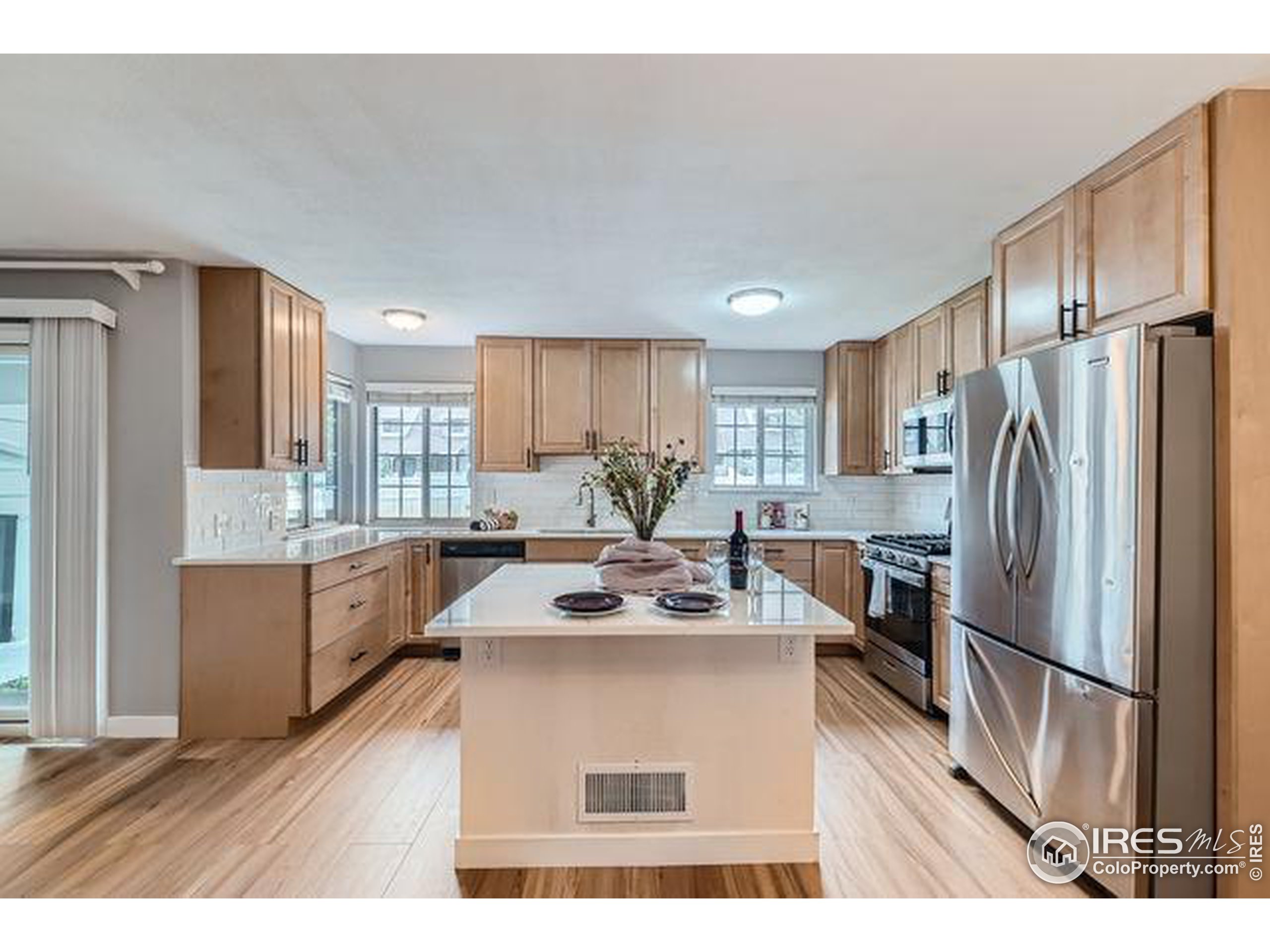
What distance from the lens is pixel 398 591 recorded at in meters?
4.61

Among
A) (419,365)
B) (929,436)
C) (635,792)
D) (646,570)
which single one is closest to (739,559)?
(646,570)

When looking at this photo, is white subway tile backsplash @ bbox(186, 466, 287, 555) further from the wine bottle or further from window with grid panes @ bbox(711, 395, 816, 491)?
window with grid panes @ bbox(711, 395, 816, 491)

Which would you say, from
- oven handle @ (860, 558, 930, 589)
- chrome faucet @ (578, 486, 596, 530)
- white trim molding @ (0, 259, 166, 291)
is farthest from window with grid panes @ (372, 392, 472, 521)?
oven handle @ (860, 558, 930, 589)

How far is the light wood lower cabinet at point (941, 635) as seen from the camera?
3385 millimetres

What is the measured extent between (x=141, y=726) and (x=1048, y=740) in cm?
394

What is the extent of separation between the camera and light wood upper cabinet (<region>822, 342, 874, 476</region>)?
16.8ft

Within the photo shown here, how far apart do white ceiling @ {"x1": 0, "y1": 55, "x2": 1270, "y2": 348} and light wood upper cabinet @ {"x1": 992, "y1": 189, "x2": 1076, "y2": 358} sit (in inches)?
3.9

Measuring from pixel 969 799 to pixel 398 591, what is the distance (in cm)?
357

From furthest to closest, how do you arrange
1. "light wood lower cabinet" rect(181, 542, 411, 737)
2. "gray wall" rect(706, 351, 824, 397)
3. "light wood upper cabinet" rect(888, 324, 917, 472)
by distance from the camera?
"gray wall" rect(706, 351, 824, 397), "light wood upper cabinet" rect(888, 324, 917, 472), "light wood lower cabinet" rect(181, 542, 411, 737)

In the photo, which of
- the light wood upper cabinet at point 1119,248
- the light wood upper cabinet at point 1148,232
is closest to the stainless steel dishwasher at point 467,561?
the light wood upper cabinet at point 1119,248

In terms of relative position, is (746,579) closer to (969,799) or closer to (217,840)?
(969,799)

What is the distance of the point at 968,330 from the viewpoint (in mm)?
3662

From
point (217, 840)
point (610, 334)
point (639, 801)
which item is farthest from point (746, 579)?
point (610, 334)
